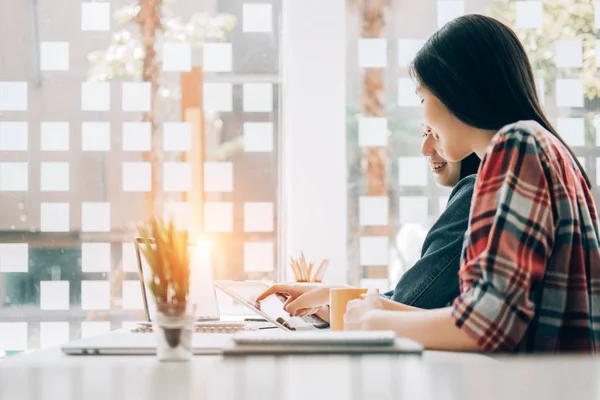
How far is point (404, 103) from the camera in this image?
3721 mm

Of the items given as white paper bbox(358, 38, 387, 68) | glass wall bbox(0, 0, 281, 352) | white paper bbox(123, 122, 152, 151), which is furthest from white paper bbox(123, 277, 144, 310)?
white paper bbox(358, 38, 387, 68)

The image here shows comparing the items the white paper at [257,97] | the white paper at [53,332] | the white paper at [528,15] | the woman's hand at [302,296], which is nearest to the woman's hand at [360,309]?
the woman's hand at [302,296]

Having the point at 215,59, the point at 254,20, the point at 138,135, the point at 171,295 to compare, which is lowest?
the point at 171,295

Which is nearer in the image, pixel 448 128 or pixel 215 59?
pixel 448 128

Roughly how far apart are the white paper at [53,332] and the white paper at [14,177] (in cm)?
60

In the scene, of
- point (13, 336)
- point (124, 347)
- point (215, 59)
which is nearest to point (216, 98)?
point (215, 59)

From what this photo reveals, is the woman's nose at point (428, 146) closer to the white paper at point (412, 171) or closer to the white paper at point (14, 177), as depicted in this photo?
the white paper at point (412, 171)

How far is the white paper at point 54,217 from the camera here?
3.66 m

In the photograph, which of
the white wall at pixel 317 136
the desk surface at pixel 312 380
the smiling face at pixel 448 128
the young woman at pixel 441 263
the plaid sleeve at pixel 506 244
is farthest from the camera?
the white wall at pixel 317 136

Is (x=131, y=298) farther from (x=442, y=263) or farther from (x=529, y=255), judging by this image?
(x=529, y=255)

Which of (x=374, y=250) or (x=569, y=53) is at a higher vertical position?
(x=569, y=53)

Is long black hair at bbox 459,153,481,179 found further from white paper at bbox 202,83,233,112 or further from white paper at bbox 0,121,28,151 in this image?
white paper at bbox 0,121,28,151

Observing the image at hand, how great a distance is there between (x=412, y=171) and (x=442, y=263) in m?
1.81

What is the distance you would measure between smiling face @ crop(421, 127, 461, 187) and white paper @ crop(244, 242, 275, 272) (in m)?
1.48
